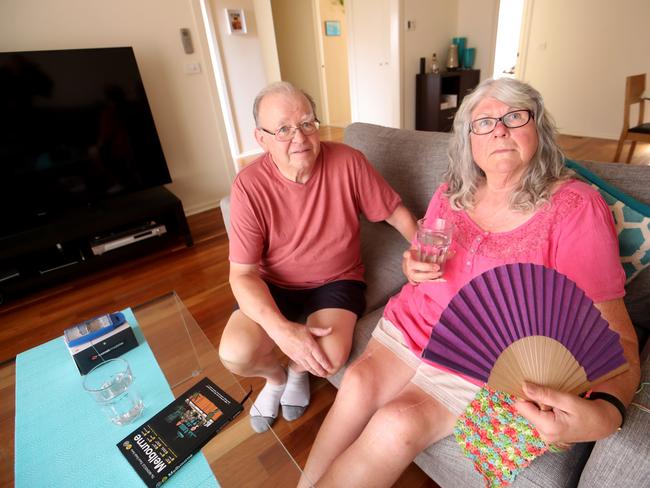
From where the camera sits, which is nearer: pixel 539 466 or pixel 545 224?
pixel 539 466

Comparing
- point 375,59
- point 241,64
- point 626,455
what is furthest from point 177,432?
point 375,59

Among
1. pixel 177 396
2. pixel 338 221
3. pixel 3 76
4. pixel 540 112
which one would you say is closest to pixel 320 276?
pixel 338 221

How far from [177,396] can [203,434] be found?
0.18 meters

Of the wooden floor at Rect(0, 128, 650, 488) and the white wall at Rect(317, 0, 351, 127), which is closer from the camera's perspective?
the wooden floor at Rect(0, 128, 650, 488)

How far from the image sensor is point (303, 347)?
1069mm

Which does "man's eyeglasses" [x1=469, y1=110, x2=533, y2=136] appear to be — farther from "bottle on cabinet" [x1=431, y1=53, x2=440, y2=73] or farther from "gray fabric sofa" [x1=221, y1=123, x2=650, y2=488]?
"bottle on cabinet" [x1=431, y1=53, x2=440, y2=73]

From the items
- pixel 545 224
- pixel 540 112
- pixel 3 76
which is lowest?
pixel 545 224

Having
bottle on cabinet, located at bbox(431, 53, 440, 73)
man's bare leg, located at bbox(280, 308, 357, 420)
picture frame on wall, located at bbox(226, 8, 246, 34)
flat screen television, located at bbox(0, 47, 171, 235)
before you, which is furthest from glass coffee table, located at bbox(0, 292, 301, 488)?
bottle on cabinet, located at bbox(431, 53, 440, 73)

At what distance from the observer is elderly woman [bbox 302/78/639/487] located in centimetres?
80

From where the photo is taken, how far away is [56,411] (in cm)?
104

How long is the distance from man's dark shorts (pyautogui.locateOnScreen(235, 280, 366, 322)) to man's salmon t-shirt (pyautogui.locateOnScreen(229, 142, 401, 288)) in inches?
1.1

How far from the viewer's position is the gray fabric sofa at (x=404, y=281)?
0.66 meters

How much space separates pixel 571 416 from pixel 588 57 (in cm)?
537

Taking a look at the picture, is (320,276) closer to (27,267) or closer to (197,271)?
(197,271)
